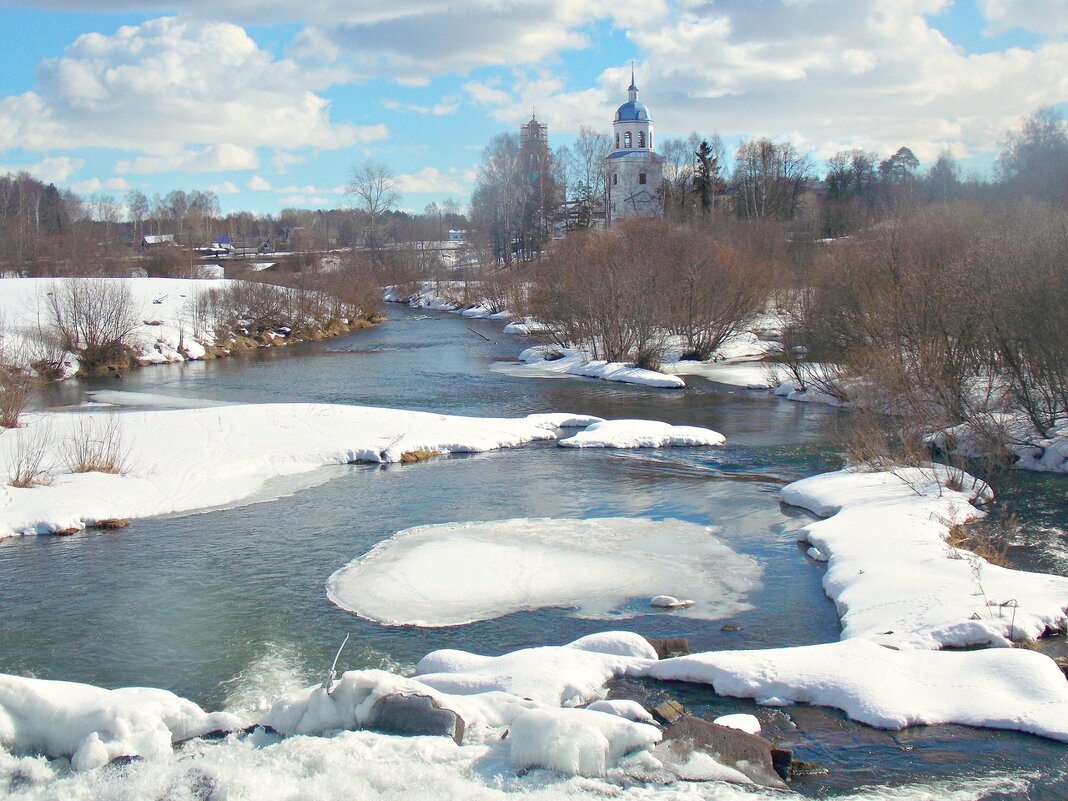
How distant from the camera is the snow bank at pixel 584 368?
110 ft

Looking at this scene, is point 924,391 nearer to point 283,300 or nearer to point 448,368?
point 448,368

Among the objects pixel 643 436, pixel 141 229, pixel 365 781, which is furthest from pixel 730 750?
pixel 141 229

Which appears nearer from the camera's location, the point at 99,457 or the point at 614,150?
the point at 99,457

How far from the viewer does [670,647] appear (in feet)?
33.0

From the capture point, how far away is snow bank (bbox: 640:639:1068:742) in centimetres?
831

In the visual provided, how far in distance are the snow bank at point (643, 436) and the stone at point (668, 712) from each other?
45.2 ft

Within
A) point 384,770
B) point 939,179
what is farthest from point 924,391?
point 939,179

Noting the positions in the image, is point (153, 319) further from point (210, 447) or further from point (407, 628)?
point (407, 628)

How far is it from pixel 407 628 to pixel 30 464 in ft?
31.5

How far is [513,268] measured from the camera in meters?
68.6

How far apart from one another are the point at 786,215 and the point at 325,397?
190ft

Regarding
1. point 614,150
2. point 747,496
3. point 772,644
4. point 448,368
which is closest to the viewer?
point 772,644

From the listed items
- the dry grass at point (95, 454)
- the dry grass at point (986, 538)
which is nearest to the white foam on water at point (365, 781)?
the dry grass at point (986, 538)

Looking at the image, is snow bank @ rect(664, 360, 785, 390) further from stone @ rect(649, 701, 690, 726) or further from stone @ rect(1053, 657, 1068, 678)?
stone @ rect(649, 701, 690, 726)
